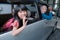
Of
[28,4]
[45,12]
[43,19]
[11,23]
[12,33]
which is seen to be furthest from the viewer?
[45,12]

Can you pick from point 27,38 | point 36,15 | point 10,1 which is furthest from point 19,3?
point 36,15

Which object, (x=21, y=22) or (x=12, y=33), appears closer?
(x=12, y=33)

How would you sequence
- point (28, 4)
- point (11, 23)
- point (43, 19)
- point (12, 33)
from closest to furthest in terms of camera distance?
point (12, 33), point (11, 23), point (28, 4), point (43, 19)

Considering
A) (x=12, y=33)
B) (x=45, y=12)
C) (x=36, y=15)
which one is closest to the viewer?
(x=12, y=33)

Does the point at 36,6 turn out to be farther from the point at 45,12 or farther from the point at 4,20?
the point at 4,20

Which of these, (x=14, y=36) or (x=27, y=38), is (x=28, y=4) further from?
(x=14, y=36)

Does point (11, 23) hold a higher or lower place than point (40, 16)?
higher

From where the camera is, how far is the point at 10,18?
375 cm

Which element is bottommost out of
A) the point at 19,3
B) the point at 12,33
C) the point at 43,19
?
the point at 43,19

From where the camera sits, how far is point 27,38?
414cm

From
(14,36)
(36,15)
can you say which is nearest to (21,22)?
(14,36)

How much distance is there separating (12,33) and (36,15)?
238cm

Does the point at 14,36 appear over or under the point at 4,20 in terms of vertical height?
under

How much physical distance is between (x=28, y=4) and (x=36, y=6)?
30.1 inches
